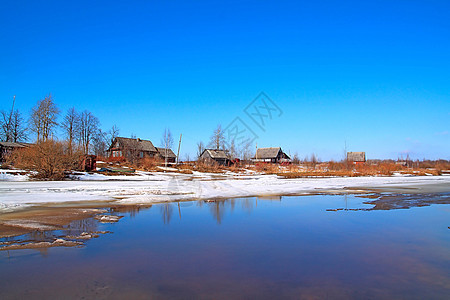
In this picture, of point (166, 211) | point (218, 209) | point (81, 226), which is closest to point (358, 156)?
point (218, 209)

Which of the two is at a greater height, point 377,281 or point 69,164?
point 69,164

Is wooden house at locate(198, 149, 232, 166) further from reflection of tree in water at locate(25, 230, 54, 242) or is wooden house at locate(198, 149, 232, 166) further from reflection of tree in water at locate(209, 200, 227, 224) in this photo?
reflection of tree in water at locate(25, 230, 54, 242)

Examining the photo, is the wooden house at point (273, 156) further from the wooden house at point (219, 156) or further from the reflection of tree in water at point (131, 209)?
the reflection of tree in water at point (131, 209)

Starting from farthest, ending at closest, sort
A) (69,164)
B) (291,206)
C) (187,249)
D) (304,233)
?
(69,164) → (291,206) → (304,233) → (187,249)

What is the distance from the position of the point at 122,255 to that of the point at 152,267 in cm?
88

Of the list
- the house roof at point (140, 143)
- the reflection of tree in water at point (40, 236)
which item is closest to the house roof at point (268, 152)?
the house roof at point (140, 143)

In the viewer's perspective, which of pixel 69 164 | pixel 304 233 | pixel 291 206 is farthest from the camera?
pixel 69 164

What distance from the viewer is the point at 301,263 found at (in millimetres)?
5102

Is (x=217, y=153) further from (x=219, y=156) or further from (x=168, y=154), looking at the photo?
(x=168, y=154)

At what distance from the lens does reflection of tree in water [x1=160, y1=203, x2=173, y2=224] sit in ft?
28.9

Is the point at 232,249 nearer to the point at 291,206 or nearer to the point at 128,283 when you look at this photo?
the point at 128,283

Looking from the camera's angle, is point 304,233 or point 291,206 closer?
point 304,233

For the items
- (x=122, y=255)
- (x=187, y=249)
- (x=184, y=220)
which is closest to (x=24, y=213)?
(x=184, y=220)

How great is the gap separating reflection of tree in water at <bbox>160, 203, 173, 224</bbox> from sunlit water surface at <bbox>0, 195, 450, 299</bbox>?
159mm
